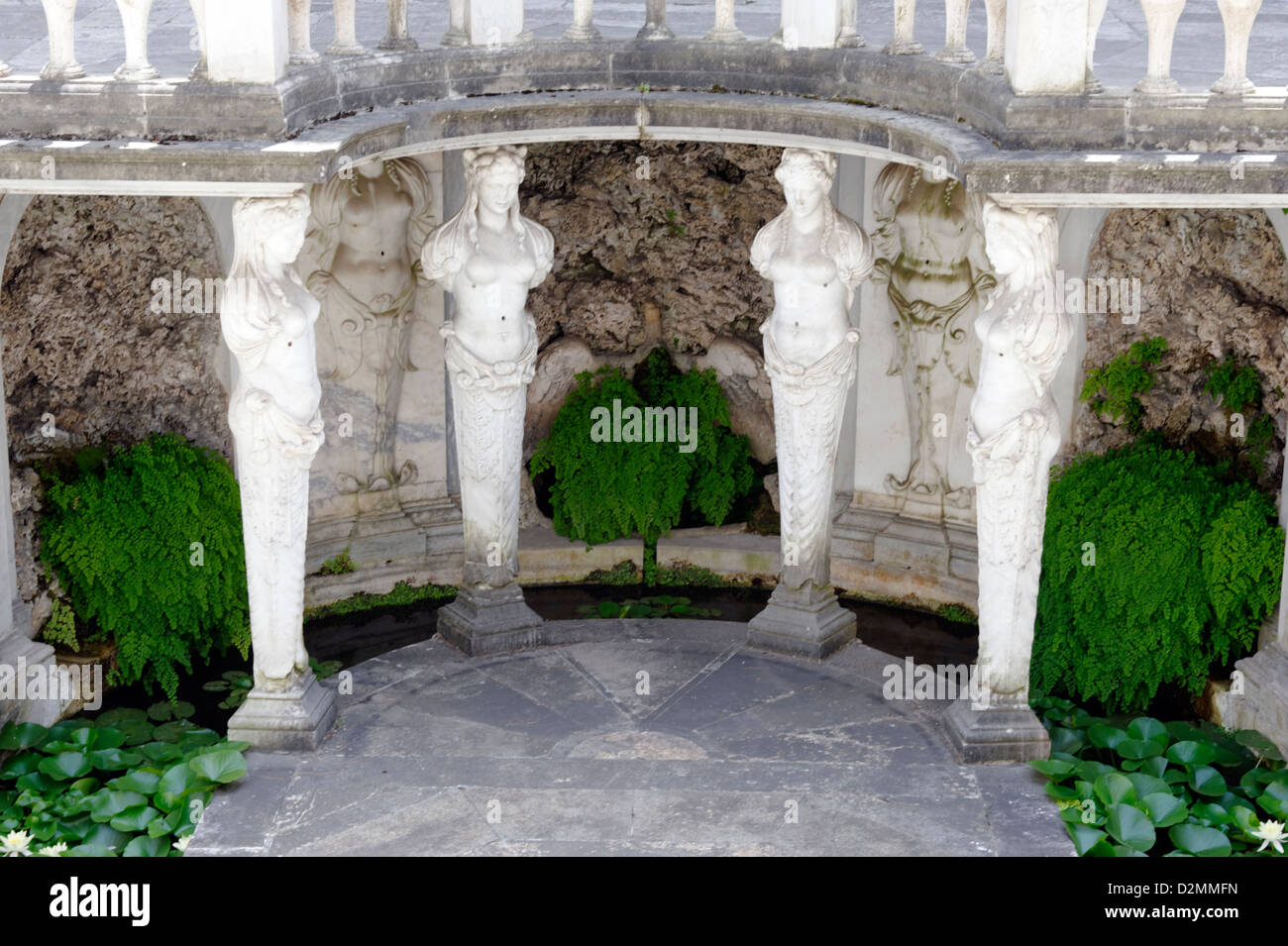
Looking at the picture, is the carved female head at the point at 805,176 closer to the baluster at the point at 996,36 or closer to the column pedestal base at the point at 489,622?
the baluster at the point at 996,36

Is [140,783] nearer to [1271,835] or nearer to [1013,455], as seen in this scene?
[1013,455]

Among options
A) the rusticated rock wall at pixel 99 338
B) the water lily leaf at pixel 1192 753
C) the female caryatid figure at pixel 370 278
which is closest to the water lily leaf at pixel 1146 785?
the water lily leaf at pixel 1192 753

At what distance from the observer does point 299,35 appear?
1005 cm

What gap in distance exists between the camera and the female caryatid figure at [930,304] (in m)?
13.4

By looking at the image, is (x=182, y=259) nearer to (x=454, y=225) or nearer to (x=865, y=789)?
(x=454, y=225)

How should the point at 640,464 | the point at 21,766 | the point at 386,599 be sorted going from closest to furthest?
the point at 21,766 < the point at 640,464 < the point at 386,599

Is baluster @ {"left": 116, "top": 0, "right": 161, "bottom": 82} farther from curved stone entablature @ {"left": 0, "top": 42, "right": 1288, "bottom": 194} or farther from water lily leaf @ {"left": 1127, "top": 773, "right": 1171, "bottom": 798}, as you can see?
water lily leaf @ {"left": 1127, "top": 773, "right": 1171, "bottom": 798}

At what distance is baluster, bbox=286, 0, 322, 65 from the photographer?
9.98 meters

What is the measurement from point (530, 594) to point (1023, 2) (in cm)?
612

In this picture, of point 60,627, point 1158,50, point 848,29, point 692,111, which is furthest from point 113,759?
point 1158,50

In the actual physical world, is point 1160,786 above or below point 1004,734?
below

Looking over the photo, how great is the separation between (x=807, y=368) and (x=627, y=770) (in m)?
2.48

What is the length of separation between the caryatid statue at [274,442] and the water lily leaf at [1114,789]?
13.2ft

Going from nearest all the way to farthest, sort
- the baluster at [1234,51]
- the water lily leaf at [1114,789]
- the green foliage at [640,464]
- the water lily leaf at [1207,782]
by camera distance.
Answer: the baluster at [1234,51] < the water lily leaf at [1114,789] < the water lily leaf at [1207,782] < the green foliage at [640,464]
